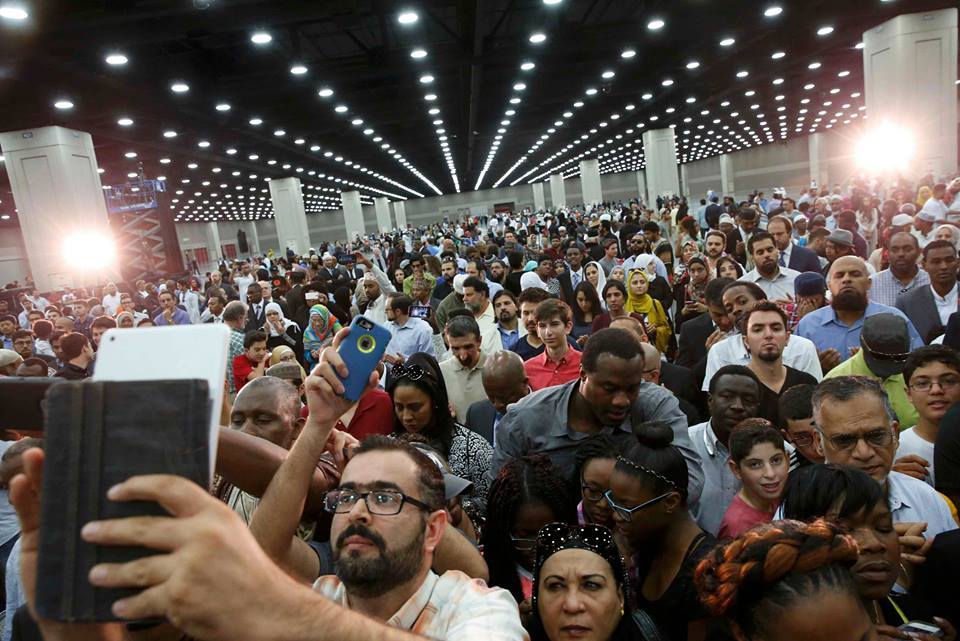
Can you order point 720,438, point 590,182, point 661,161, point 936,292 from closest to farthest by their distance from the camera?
point 720,438, point 936,292, point 661,161, point 590,182

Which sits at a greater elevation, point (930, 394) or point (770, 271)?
point (770, 271)

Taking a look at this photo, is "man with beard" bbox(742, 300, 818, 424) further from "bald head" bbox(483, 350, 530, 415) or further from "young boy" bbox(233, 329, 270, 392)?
"young boy" bbox(233, 329, 270, 392)

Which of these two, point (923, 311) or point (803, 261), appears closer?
point (923, 311)

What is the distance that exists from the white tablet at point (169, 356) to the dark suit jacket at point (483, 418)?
359 cm

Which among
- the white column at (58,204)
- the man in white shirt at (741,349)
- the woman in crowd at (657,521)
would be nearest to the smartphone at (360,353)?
the woman in crowd at (657,521)

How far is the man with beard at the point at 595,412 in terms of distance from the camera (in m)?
3.28

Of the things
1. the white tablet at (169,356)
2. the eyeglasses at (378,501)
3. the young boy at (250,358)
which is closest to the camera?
the white tablet at (169,356)

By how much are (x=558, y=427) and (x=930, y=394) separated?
1.88 metres

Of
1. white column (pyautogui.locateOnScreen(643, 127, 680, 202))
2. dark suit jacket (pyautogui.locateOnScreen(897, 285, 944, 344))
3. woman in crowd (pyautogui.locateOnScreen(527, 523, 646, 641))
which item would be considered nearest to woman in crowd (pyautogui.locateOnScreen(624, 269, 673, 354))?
dark suit jacket (pyautogui.locateOnScreen(897, 285, 944, 344))

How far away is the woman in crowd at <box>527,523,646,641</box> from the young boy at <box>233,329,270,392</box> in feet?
15.0

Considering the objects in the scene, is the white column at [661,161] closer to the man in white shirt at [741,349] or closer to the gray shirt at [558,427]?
Result: the man in white shirt at [741,349]

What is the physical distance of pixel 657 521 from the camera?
103 inches

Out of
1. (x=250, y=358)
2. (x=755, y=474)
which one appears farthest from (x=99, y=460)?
(x=250, y=358)

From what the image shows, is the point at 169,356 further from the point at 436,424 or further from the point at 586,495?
the point at 436,424
